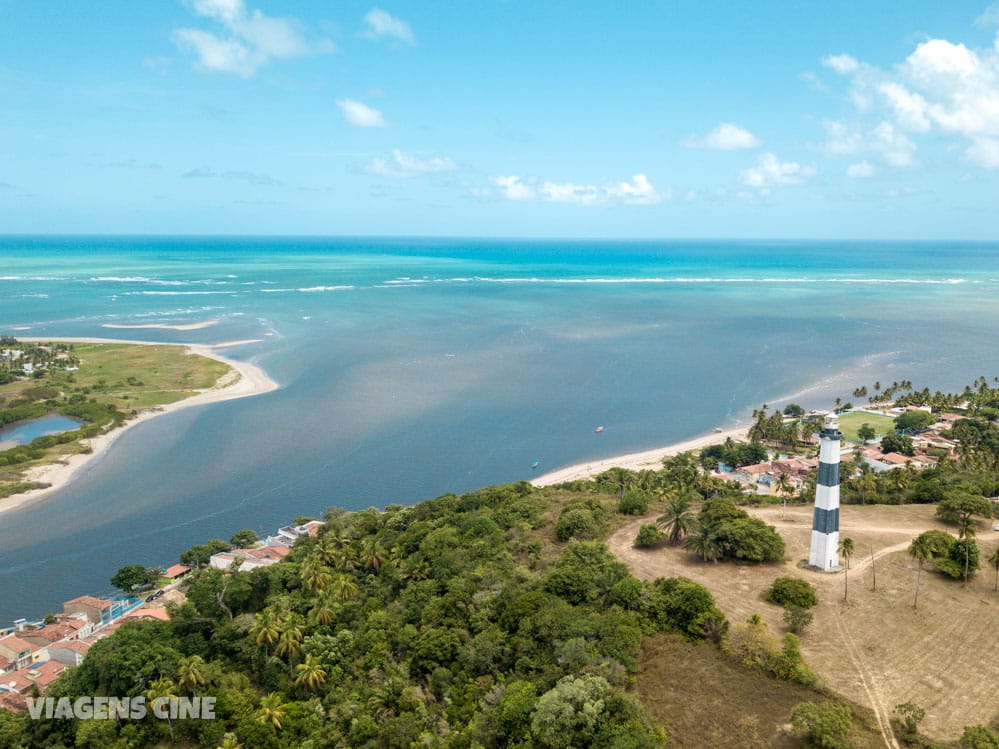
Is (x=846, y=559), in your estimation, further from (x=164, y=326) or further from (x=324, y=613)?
(x=164, y=326)

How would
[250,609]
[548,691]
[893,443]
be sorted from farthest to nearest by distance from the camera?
[893,443] → [250,609] → [548,691]

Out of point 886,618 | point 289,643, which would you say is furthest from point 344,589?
point 886,618

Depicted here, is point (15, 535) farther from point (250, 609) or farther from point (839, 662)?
point (839, 662)

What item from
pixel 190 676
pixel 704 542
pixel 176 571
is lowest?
pixel 176 571

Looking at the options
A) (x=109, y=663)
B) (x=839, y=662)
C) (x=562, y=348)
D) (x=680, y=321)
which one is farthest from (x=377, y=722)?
(x=680, y=321)

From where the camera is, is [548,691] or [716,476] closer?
[548,691]

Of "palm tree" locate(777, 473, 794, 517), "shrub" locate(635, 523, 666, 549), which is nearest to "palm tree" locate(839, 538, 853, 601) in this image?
"shrub" locate(635, 523, 666, 549)

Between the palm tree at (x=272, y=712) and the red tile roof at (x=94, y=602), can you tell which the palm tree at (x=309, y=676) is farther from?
the red tile roof at (x=94, y=602)
